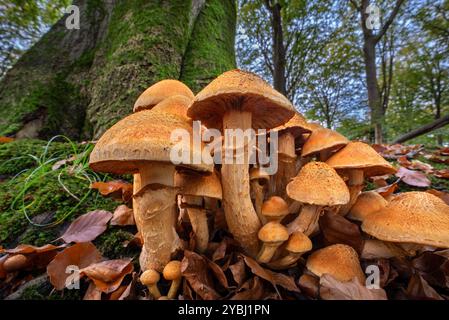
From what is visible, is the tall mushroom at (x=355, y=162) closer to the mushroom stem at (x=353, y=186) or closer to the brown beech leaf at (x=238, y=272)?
the mushroom stem at (x=353, y=186)

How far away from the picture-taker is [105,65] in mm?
3527

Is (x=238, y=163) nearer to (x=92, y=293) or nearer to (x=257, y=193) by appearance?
(x=257, y=193)

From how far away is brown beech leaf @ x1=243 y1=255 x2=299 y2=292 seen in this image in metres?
1.19

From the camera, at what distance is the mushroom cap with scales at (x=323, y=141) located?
55.9 inches

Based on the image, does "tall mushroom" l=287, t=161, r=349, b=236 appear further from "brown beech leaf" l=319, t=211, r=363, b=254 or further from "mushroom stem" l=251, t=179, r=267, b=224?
"mushroom stem" l=251, t=179, r=267, b=224

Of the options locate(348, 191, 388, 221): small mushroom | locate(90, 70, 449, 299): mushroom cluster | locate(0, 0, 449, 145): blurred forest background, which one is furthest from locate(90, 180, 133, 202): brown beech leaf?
locate(0, 0, 449, 145): blurred forest background

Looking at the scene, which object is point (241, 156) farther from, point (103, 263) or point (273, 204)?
point (103, 263)

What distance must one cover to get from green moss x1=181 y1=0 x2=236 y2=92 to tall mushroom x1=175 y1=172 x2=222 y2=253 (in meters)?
2.28

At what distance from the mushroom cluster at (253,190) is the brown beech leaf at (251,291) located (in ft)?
0.52

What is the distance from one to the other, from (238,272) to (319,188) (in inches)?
22.1

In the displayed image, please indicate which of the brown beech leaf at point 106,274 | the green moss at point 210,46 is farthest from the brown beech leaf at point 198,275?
the green moss at point 210,46

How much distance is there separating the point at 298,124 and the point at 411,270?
95 centimetres
